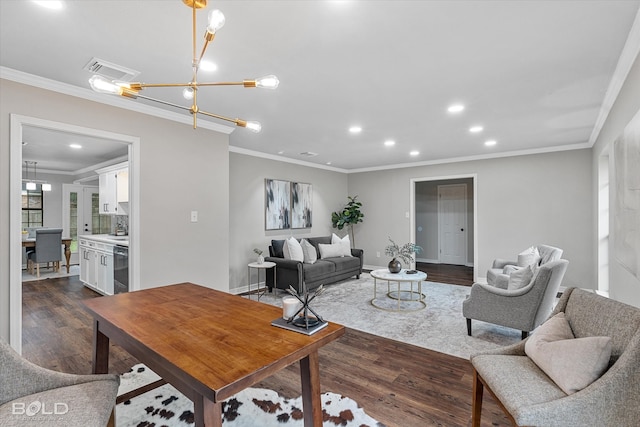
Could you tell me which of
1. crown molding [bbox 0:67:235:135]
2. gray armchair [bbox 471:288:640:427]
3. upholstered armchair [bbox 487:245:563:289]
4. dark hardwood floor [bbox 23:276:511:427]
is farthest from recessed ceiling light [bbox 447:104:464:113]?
crown molding [bbox 0:67:235:135]

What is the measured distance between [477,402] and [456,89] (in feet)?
8.00

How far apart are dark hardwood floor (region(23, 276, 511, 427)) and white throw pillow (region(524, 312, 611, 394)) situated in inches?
27.7

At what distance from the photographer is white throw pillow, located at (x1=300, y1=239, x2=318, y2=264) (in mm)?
5400

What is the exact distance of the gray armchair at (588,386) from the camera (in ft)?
3.91

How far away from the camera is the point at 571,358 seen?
1.37 m

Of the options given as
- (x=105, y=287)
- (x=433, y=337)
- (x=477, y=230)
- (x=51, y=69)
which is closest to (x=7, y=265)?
(x=51, y=69)

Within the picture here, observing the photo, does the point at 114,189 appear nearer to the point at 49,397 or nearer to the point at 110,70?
the point at 110,70

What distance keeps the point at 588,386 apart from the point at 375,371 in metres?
1.52

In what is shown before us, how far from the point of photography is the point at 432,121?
374cm

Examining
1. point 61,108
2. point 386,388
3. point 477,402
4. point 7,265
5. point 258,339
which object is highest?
point 61,108

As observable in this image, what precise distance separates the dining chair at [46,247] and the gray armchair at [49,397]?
6.45m

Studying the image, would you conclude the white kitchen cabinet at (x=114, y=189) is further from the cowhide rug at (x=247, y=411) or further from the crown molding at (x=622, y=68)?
the crown molding at (x=622, y=68)

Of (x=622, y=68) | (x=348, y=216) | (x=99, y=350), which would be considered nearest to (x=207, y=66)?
(x=99, y=350)

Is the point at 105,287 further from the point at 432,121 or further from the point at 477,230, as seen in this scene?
the point at 477,230
